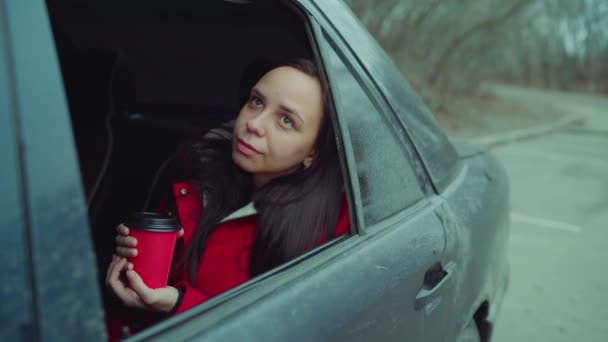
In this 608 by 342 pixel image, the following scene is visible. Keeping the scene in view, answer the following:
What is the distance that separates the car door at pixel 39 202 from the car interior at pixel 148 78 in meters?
0.95

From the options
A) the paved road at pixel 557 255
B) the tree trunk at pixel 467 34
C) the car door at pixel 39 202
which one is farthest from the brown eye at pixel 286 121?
the tree trunk at pixel 467 34

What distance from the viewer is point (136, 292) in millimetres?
1063

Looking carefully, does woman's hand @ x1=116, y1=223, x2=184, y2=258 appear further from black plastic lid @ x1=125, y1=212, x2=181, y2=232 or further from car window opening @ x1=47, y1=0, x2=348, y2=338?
car window opening @ x1=47, y1=0, x2=348, y2=338

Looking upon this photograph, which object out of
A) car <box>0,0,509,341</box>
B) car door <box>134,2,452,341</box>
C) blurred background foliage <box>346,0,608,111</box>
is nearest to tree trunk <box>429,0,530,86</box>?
blurred background foliage <box>346,0,608,111</box>

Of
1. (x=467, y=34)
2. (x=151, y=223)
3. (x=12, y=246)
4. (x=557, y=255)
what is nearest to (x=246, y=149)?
(x=151, y=223)

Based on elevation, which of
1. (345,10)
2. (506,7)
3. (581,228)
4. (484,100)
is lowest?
(484,100)

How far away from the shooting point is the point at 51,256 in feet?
2.11

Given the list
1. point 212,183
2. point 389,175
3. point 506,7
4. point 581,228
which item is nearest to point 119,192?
point 212,183

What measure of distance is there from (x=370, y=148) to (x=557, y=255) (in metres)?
3.47

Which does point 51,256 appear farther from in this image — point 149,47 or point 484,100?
point 484,100

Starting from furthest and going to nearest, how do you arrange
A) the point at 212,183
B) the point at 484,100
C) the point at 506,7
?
the point at 484,100 < the point at 506,7 < the point at 212,183

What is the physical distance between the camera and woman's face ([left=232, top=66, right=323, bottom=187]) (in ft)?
4.31

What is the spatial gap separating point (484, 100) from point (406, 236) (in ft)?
54.5

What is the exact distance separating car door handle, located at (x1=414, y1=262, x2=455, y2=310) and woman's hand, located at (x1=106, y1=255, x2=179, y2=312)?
24.4 inches
